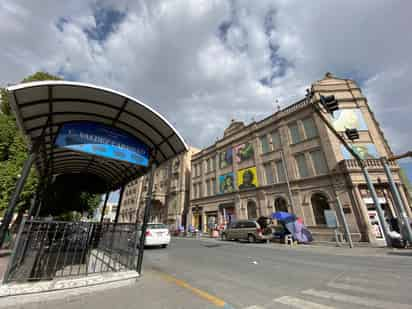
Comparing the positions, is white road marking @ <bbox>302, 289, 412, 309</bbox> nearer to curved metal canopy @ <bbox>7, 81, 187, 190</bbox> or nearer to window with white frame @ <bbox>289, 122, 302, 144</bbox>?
curved metal canopy @ <bbox>7, 81, 187, 190</bbox>

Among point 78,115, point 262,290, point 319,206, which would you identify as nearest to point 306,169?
point 319,206

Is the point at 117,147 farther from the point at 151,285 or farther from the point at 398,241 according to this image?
the point at 398,241

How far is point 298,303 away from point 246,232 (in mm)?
13344

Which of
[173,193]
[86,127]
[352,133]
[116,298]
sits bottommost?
[116,298]

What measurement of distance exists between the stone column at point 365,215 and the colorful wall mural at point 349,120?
602 centimetres

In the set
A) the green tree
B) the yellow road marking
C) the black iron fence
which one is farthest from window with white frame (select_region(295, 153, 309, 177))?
the green tree

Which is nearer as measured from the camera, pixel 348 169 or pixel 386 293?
pixel 386 293

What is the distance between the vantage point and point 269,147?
2248 cm

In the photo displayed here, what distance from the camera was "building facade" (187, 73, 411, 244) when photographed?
1518 centimetres

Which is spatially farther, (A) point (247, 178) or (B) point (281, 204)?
(A) point (247, 178)

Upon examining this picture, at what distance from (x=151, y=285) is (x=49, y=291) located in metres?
2.00

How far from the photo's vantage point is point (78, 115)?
5168 millimetres

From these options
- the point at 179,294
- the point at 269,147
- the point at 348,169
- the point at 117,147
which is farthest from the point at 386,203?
the point at 117,147

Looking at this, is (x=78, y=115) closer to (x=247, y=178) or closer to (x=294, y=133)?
(x=294, y=133)
